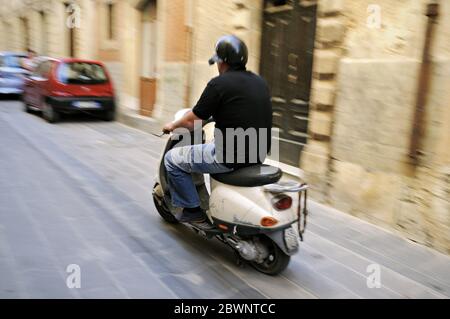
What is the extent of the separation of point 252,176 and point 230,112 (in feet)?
1.71

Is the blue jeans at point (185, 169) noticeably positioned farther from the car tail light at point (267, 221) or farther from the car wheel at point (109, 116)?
the car wheel at point (109, 116)

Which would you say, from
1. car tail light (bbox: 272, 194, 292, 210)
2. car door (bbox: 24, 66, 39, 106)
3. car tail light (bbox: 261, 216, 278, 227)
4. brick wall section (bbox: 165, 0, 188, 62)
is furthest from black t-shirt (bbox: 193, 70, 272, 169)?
car door (bbox: 24, 66, 39, 106)

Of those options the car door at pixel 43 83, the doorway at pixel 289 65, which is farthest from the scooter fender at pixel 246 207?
the car door at pixel 43 83

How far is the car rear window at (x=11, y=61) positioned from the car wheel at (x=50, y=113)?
16.4 feet

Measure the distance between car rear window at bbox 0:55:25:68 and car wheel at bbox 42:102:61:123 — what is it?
5.00 m

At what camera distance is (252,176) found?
144 inches

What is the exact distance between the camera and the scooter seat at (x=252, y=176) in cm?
365

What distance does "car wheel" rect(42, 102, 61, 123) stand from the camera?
1119 cm

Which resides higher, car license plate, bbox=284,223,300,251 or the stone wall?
the stone wall

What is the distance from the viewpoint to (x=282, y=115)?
7441mm

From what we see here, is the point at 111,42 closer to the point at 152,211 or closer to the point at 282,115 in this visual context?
the point at 282,115

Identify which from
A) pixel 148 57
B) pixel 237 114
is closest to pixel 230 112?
pixel 237 114

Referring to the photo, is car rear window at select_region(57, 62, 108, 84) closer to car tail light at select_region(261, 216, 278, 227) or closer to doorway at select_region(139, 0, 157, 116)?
doorway at select_region(139, 0, 157, 116)
